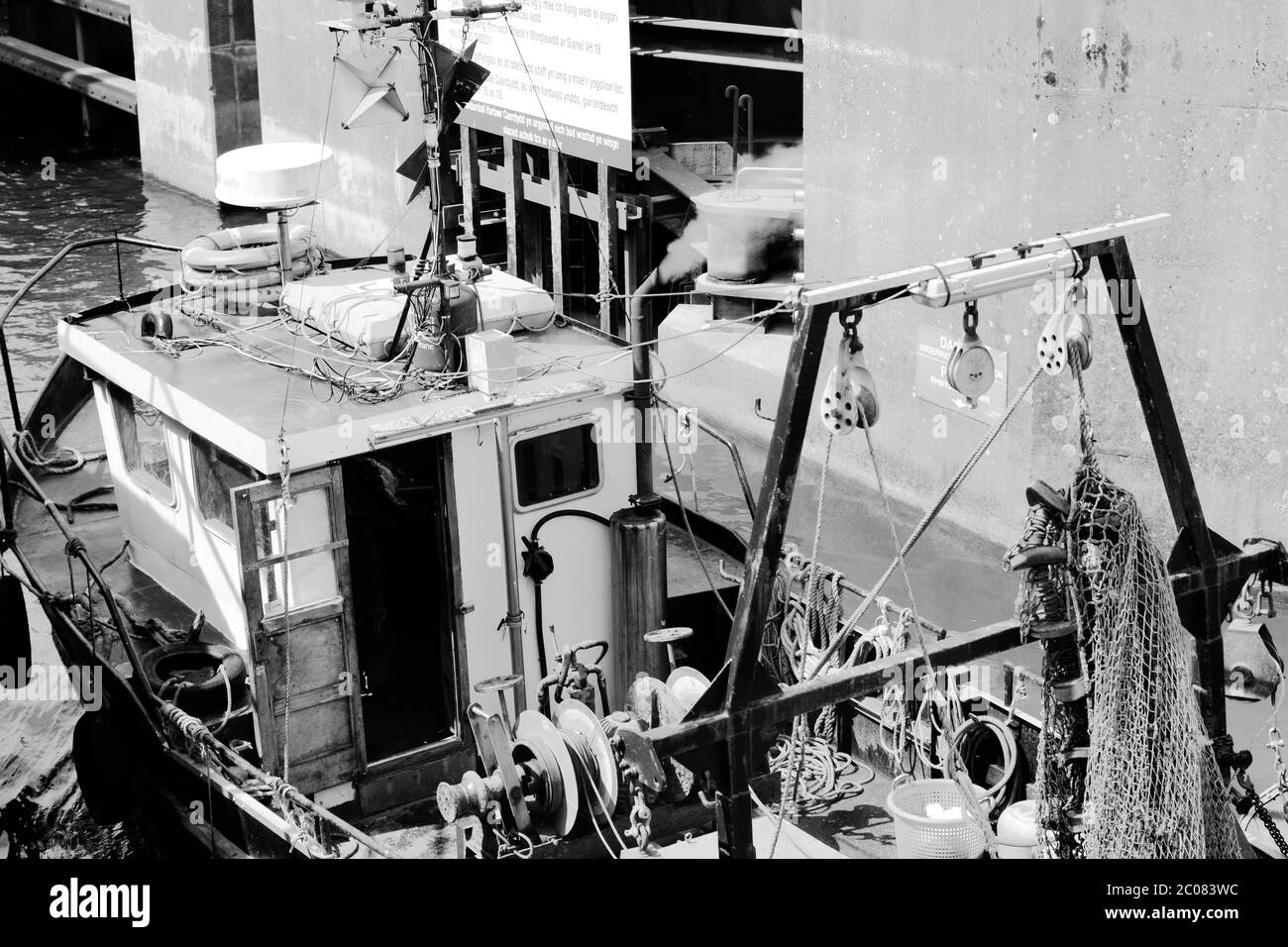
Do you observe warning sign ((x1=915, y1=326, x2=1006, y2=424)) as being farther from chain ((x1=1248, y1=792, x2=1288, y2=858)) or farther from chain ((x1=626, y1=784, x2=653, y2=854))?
chain ((x1=626, y1=784, x2=653, y2=854))

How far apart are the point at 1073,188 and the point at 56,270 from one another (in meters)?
17.9

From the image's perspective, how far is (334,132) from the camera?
26344mm

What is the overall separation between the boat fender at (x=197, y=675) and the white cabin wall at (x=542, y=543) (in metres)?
1.61

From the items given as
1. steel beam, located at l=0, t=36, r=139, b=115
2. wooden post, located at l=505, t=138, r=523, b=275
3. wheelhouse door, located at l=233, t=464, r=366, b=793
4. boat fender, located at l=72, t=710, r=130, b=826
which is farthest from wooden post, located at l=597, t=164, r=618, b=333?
steel beam, located at l=0, t=36, r=139, b=115

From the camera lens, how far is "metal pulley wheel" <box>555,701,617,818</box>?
6.75m

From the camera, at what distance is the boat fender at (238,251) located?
11.3m

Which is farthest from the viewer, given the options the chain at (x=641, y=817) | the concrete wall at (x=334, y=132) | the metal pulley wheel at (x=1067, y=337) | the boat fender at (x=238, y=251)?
the concrete wall at (x=334, y=132)

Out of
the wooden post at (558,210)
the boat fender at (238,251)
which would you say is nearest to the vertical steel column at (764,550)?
the boat fender at (238,251)

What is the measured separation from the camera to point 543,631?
31.9 ft

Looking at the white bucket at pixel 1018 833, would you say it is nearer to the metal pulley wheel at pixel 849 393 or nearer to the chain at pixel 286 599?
the metal pulley wheel at pixel 849 393

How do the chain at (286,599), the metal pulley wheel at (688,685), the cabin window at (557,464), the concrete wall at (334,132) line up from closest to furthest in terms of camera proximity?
the chain at (286,599) < the metal pulley wheel at (688,685) < the cabin window at (557,464) < the concrete wall at (334,132)

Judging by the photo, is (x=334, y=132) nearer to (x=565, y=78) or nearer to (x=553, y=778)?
(x=565, y=78)

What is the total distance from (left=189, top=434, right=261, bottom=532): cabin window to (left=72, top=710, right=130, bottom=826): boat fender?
1.66 meters
